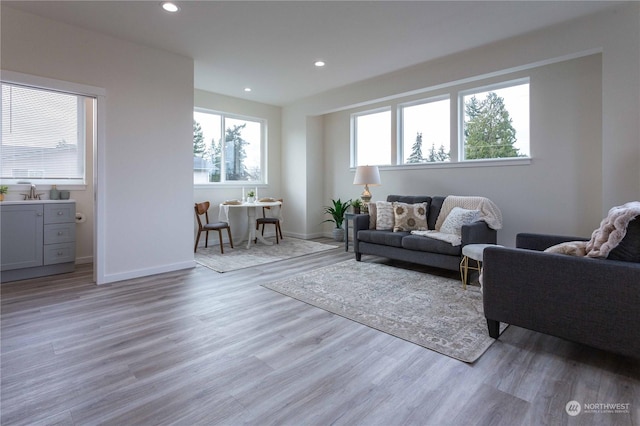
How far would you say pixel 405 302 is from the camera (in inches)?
114

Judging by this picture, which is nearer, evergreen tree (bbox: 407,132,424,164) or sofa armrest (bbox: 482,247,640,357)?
sofa armrest (bbox: 482,247,640,357)

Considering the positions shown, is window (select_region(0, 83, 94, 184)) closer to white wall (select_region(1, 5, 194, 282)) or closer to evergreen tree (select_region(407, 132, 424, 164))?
white wall (select_region(1, 5, 194, 282))

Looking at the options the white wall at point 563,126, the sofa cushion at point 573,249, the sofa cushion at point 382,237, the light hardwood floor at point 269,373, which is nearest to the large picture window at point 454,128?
the white wall at point 563,126

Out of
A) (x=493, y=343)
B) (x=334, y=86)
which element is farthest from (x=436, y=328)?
(x=334, y=86)

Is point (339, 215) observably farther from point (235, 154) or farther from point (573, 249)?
point (573, 249)

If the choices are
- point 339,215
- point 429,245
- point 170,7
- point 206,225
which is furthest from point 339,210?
point 170,7

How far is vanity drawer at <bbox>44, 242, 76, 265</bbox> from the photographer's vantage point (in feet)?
12.3

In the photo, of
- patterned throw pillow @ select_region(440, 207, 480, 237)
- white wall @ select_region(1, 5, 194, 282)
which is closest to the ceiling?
→ white wall @ select_region(1, 5, 194, 282)

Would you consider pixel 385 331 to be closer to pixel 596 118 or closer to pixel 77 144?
pixel 596 118

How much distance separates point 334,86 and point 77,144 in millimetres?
3854

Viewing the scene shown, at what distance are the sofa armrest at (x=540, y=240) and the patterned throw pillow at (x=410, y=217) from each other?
1.43m

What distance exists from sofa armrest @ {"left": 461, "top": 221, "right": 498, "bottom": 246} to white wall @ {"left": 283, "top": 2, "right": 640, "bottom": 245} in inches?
26.2

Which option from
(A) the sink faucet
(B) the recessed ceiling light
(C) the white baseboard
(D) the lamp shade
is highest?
(B) the recessed ceiling light

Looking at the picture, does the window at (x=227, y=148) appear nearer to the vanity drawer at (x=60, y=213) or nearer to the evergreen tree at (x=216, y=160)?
the evergreen tree at (x=216, y=160)
